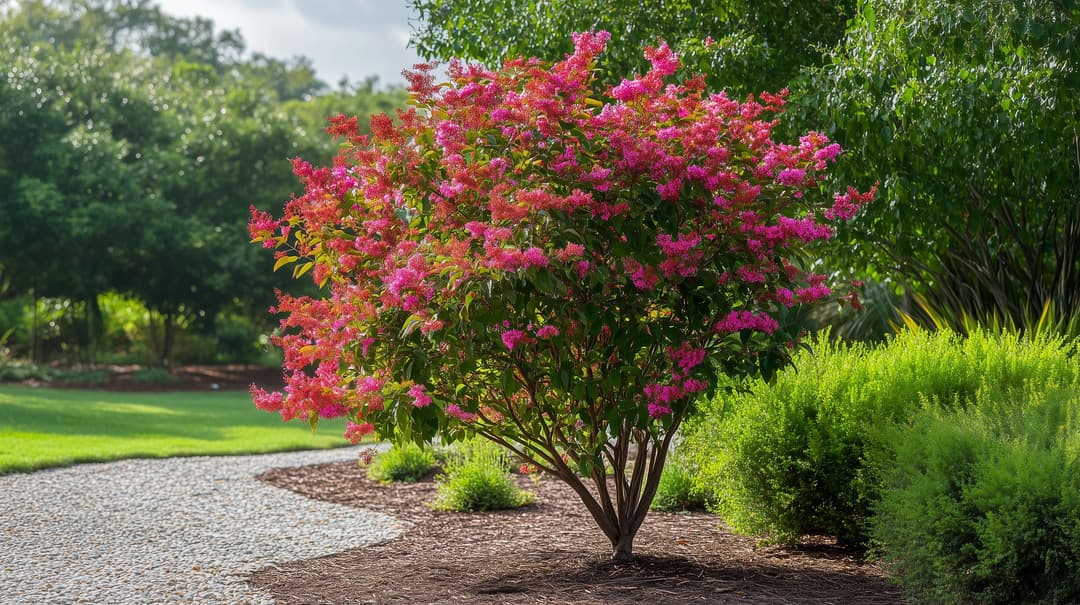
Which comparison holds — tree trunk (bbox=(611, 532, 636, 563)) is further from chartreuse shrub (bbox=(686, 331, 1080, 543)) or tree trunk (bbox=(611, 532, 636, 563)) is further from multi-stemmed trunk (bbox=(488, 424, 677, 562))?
chartreuse shrub (bbox=(686, 331, 1080, 543))

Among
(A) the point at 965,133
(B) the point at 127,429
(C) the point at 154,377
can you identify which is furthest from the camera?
(C) the point at 154,377

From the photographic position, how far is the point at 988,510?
3766 mm

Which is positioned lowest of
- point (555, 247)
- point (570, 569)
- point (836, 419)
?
point (570, 569)

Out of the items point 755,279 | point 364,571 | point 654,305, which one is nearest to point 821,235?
point 755,279

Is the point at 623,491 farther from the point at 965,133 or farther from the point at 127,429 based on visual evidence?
the point at 127,429

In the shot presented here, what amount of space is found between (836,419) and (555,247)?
2103mm

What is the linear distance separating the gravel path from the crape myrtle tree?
47.9 inches

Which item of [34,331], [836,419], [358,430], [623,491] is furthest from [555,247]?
[34,331]

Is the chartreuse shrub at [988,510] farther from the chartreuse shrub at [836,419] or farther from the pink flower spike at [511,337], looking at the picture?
the pink flower spike at [511,337]

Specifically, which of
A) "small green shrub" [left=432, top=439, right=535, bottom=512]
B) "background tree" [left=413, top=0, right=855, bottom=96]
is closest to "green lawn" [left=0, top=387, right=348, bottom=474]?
"small green shrub" [left=432, top=439, right=535, bottom=512]

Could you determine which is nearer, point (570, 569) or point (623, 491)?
point (570, 569)

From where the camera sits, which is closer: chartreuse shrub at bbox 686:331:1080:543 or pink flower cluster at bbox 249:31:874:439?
pink flower cluster at bbox 249:31:874:439

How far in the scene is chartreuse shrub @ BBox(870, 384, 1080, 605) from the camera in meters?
3.66

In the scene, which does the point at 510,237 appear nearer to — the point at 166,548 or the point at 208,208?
the point at 166,548
